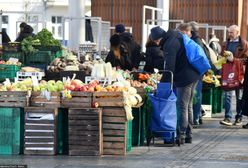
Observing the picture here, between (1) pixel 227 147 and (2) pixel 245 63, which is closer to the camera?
(1) pixel 227 147

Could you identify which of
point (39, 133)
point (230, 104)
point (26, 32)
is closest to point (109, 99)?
point (39, 133)

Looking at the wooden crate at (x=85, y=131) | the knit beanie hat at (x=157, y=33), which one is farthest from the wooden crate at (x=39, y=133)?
the knit beanie hat at (x=157, y=33)

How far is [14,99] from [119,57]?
16.1 ft

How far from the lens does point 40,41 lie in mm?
22297

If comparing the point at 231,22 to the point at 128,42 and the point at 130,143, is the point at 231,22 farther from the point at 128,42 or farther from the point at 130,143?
the point at 130,143

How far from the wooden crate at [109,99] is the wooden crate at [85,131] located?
155 millimetres

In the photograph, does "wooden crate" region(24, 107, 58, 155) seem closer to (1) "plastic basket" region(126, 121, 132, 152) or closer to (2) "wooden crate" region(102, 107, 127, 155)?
(2) "wooden crate" region(102, 107, 127, 155)

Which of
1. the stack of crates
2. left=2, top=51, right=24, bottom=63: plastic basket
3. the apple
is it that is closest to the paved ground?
the apple

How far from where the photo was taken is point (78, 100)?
13891mm

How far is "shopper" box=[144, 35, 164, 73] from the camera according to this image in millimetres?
18094

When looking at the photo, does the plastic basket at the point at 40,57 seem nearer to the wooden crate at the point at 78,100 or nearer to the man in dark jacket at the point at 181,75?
the man in dark jacket at the point at 181,75

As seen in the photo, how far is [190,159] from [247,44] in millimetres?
5901

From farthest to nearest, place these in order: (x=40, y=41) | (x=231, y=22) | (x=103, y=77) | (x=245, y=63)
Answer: (x=231, y=22) → (x=40, y=41) → (x=245, y=63) → (x=103, y=77)

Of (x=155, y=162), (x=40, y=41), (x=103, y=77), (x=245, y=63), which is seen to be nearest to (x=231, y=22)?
(x=40, y=41)
